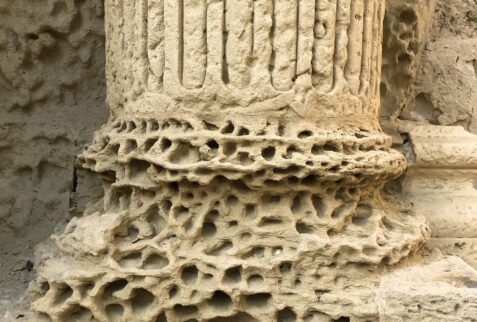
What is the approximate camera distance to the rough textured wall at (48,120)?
2639 millimetres

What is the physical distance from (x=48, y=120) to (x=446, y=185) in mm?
1742

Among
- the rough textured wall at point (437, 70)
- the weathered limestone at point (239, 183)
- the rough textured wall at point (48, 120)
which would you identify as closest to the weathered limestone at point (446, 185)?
the rough textured wall at point (437, 70)

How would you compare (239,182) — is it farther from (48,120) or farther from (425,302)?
(48,120)

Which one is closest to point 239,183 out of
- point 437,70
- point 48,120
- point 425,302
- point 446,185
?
point 425,302

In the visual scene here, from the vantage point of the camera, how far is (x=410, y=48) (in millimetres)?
2641

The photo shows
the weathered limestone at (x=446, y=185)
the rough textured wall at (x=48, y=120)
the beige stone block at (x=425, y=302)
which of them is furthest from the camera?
the rough textured wall at (x=48, y=120)

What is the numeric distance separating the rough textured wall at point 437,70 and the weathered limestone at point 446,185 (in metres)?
0.17

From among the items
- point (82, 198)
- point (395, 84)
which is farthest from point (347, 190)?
point (82, 198)

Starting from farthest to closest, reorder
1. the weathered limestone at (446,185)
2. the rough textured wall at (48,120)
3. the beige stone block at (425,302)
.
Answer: the rough textured wall at (48,120)
the weathered limestone at (446,185)
the beige stone block at (425,302)

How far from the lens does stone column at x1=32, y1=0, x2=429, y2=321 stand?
1779mm

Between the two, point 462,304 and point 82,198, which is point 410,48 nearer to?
point 462,304

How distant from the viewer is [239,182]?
6.03 feet

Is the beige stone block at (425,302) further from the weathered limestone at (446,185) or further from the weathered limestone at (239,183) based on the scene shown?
the weathered limestone at (446,185)

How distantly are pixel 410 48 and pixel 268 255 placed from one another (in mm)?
1322
